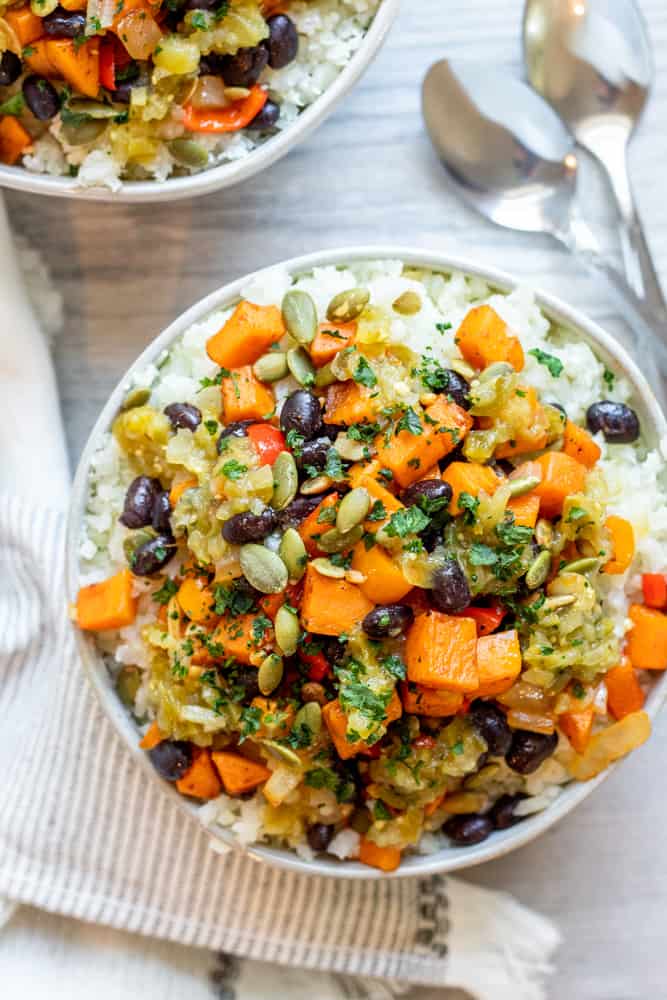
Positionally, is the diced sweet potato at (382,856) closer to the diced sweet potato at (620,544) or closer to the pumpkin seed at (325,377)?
the diced sweet potato at (620,544)

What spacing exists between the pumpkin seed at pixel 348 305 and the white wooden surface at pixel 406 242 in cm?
64

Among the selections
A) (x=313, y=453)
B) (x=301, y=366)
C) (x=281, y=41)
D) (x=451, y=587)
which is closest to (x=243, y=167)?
(x=281, y=41)

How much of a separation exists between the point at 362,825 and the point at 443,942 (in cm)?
65

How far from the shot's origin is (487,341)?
223 cm

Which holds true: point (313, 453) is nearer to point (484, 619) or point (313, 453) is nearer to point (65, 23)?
point (484, 619)

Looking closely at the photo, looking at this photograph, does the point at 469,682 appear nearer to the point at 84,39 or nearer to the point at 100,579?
the point at 100,579

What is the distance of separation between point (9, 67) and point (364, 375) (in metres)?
1.08

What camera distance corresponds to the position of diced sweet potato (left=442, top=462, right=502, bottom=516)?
2090mm

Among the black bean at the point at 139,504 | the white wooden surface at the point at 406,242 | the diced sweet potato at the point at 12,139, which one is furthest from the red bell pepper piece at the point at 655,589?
the diced sweet potato at the point at 12,139

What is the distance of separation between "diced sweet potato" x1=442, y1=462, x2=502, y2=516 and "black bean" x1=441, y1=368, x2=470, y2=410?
13 centimetres

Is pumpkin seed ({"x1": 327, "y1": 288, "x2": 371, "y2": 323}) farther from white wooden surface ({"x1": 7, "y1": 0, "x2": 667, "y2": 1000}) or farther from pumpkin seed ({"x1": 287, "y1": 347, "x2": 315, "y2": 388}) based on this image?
white wooden surface ({"x1": 7, "y1": 0, "x2": 667, "y2": 1000})

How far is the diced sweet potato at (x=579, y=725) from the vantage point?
2.26 metres

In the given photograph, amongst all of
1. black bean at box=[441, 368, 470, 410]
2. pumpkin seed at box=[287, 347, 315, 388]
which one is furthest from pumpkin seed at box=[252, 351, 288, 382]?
black bean at box=[441, 368, 470, 410]

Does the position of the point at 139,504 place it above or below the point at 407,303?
below
